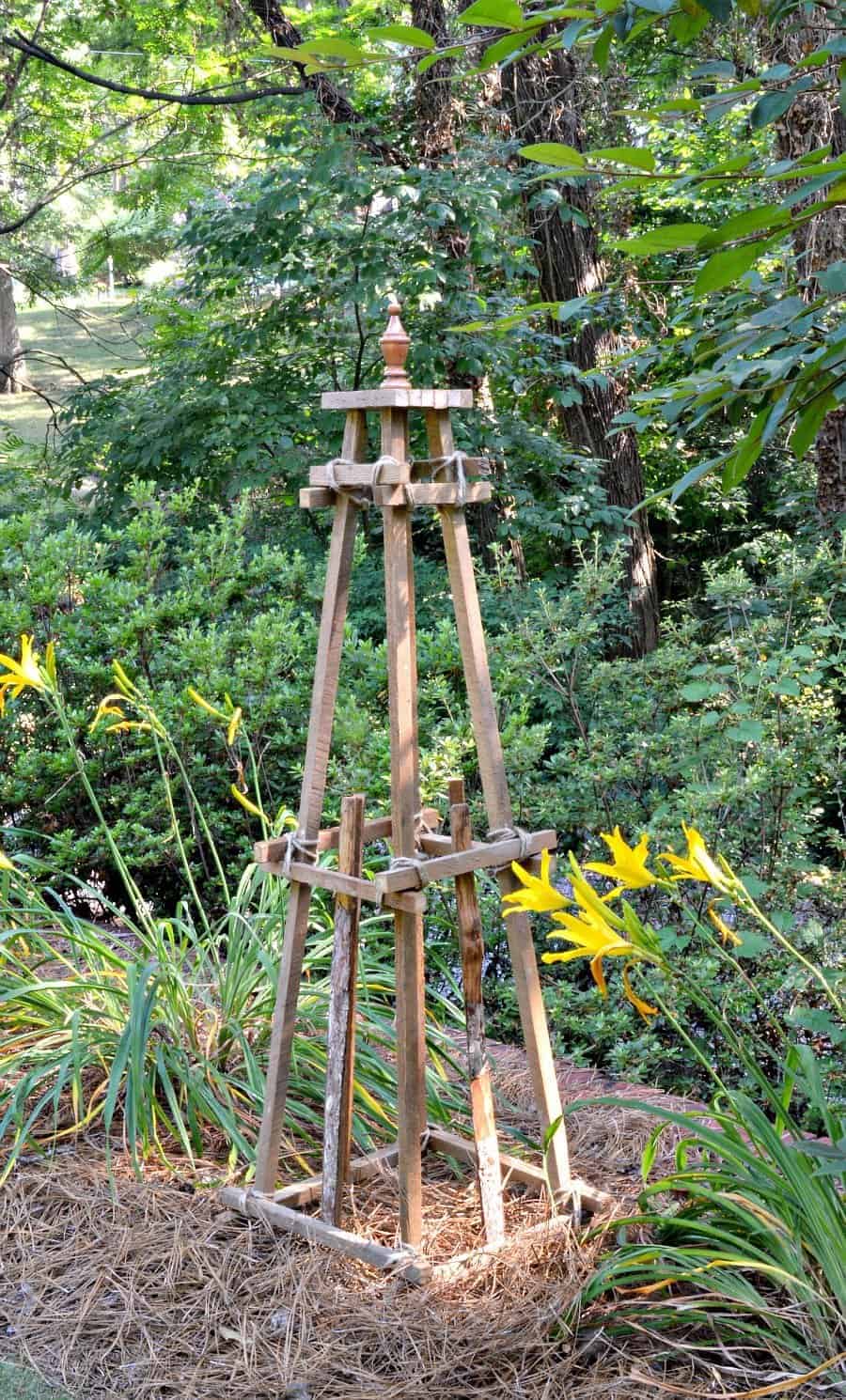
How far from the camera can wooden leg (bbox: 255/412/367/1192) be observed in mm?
2578

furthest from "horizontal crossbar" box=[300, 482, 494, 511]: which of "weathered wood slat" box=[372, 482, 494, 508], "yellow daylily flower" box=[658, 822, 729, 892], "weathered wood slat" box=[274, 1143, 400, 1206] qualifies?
"weathered wood slat" box=[274, 1143, 400, 1206]

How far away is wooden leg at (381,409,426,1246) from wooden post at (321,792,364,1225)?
14cm

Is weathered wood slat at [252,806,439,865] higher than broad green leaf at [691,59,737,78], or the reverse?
broad green leaf at [691,59,737,78]

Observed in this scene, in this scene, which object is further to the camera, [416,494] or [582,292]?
[582,292]

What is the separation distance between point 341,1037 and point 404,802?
0.52 meters

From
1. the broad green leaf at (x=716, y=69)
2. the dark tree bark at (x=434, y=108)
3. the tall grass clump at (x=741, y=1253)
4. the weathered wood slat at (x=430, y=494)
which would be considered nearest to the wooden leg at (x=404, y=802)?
the weathered wood slat at (x=430, y=494)

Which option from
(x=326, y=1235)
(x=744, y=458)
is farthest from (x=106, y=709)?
(x=744, y=458)

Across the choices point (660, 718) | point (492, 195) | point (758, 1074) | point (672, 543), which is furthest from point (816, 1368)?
point (672, 543)

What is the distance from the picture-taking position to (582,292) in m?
8.02

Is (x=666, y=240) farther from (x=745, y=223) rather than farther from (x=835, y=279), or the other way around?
(x=835, y=279)

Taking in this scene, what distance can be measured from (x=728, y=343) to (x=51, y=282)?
8837 mm

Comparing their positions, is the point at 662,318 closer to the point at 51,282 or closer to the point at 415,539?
the point at 415,539

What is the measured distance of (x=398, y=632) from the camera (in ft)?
7.95

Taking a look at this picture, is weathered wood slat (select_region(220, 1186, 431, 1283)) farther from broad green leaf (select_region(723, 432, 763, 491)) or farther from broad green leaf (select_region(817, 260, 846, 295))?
broad green leaf (select_region(817, 260, 846, 295))
